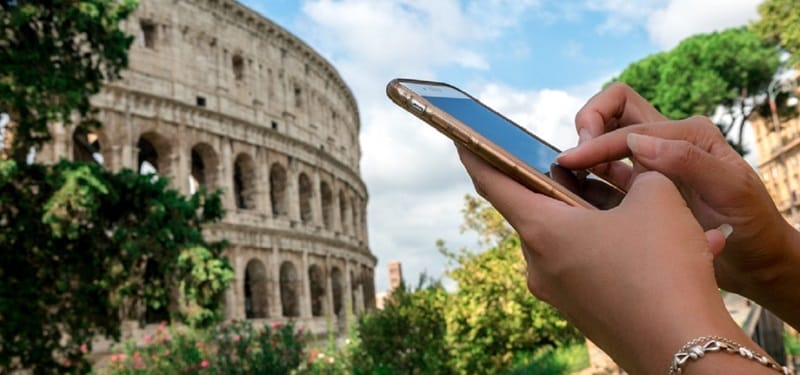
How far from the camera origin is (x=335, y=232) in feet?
118

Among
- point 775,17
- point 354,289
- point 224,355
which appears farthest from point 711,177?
point 354,289

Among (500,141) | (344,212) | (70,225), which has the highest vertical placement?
(344,212)

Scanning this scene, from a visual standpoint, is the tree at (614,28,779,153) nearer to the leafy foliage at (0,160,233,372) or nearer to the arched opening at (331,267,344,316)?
the arched opening at (331,267,344,316)

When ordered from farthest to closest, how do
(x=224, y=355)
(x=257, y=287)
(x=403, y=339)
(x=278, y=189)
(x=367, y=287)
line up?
(x=367, y=287) → (x=278, y=189) → (x=257, y=287) → (x=403, y=339) → (x=224, y=355)

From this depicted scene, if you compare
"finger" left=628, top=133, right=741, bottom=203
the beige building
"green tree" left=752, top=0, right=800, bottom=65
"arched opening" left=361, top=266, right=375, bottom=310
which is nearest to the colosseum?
"arched opening" left=361, top=266, right=375, bottom=310

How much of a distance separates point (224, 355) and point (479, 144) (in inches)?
457

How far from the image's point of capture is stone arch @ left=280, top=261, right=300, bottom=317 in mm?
31516

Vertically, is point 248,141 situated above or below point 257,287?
above

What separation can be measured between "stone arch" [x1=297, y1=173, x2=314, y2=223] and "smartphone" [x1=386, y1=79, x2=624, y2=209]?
32.9 meters

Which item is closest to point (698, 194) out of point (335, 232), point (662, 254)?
point (662, 254)

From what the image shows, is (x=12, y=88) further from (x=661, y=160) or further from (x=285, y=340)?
(x=661, y=160)

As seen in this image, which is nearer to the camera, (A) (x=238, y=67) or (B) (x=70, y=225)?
(B) (x=70, y=225)

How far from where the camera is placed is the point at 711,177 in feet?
3.82

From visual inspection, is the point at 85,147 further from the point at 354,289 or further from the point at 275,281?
the point at 354,289
